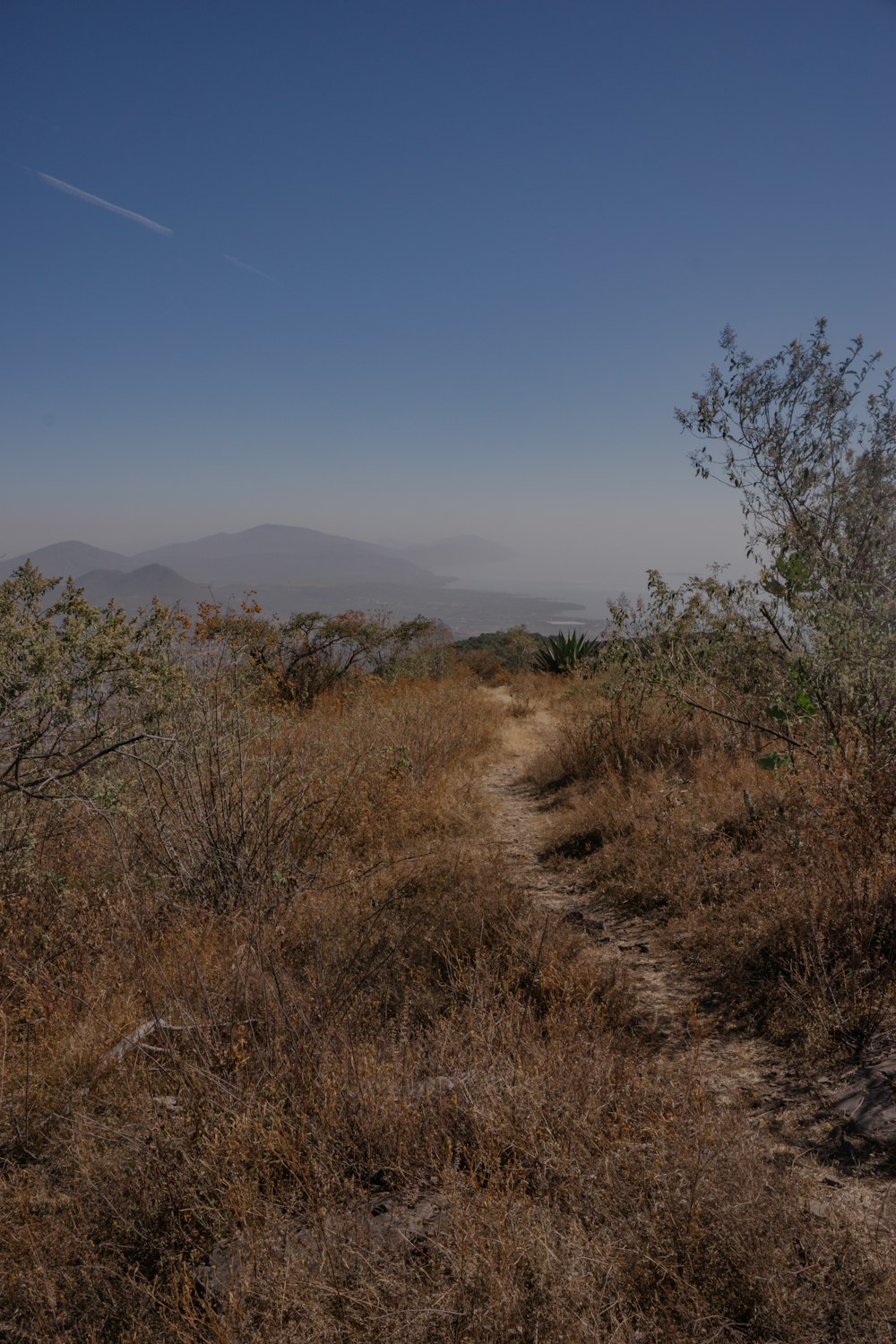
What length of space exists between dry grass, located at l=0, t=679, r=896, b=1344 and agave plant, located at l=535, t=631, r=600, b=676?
11.6m

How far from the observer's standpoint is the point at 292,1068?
114 inches

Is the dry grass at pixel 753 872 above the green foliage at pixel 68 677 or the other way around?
the other way around

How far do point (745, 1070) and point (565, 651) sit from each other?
13464 millimetres

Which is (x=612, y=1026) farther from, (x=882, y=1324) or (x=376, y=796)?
(x=376, y=796)

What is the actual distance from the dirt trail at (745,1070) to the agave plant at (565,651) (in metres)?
10.3

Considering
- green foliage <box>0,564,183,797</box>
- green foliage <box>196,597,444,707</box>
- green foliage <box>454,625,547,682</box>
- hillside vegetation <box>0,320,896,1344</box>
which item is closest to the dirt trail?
hillside vegetation <box>0,320,896,1344</box>

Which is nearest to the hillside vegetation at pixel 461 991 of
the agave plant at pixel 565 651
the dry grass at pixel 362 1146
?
the dry grass at pixel 362 1146

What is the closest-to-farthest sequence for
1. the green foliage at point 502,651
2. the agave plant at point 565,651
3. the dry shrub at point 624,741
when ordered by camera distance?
the dry shrub at point 624,741
the agave plant at point 565,651
the green foliage at point 502,651

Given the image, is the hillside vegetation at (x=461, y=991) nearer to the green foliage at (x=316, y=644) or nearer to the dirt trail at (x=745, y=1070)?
the dirt trail at (x=745, y=1070)

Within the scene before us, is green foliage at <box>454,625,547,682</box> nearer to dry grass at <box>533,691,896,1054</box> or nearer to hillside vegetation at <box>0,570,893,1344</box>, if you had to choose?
dry grass at <box>533,691,896,1054</box>

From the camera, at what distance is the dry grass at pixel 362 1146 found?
1956mm

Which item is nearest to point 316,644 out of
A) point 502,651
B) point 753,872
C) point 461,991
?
point 502,651

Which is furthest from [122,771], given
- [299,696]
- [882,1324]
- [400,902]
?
[299,696]

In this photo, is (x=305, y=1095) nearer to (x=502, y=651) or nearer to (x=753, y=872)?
(x=753, y=872)
